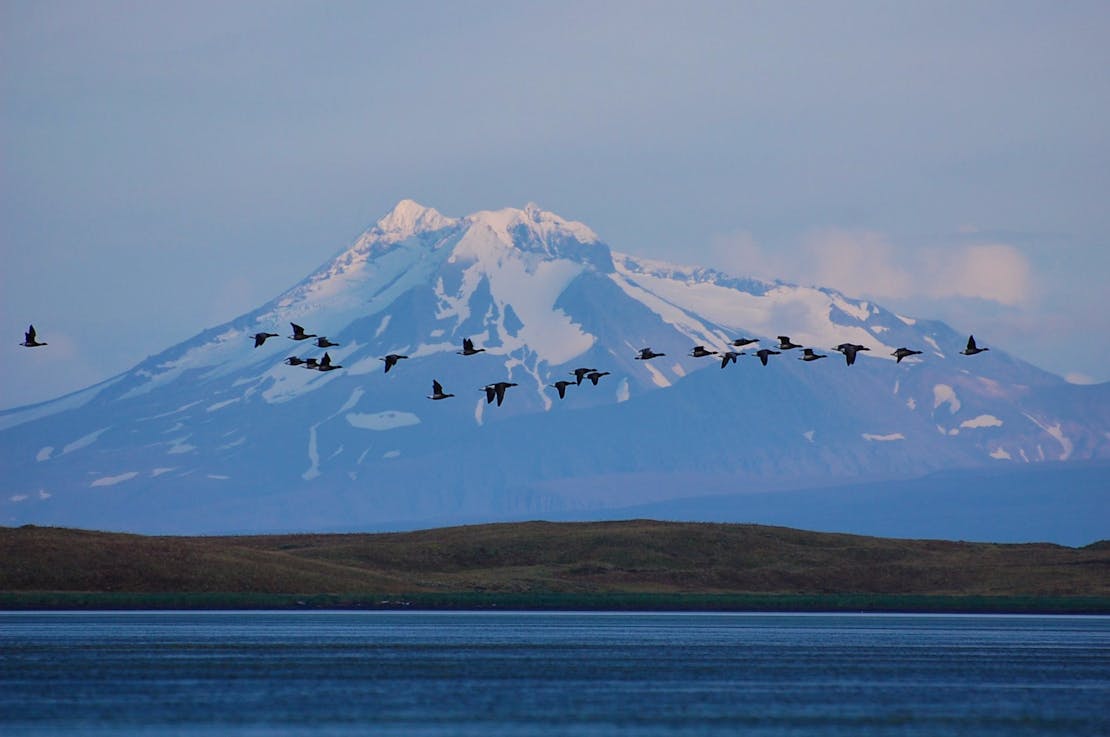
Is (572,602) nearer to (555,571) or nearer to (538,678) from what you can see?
(555,571)

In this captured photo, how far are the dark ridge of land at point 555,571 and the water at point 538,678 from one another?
8.86m

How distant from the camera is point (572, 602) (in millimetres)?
125250

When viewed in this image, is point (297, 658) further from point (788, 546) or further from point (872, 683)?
point (788, 546)

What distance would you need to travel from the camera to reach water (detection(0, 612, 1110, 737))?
60.7m

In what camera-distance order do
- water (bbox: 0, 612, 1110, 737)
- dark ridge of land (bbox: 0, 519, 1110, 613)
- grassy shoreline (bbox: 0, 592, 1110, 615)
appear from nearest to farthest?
water (bbox: 0, 612, 1110, 737) → grassy shoreline (bbox: 0, 592, 1110, 615) → dark ridge of land (bbox: 0, 519, 1110, 613)

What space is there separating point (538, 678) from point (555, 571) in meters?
61.7

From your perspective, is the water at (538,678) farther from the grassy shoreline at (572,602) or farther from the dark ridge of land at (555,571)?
the dark ridge of land at (555,571)

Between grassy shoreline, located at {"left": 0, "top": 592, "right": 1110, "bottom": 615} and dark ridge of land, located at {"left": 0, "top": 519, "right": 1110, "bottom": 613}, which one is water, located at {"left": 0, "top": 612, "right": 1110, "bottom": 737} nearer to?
grassy shoreline, located at {"left": 0, "top": 592, "right": 1110, "bottom": 615}

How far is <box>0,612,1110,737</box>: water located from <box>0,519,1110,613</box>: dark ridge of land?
886cm

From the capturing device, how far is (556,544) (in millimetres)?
144500

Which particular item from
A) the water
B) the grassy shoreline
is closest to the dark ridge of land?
the grassy shoreline

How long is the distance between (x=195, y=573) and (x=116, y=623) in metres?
17.4

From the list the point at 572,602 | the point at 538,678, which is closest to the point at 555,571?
the point at 572,602

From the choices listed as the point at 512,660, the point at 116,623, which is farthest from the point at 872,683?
the point at 116,623
